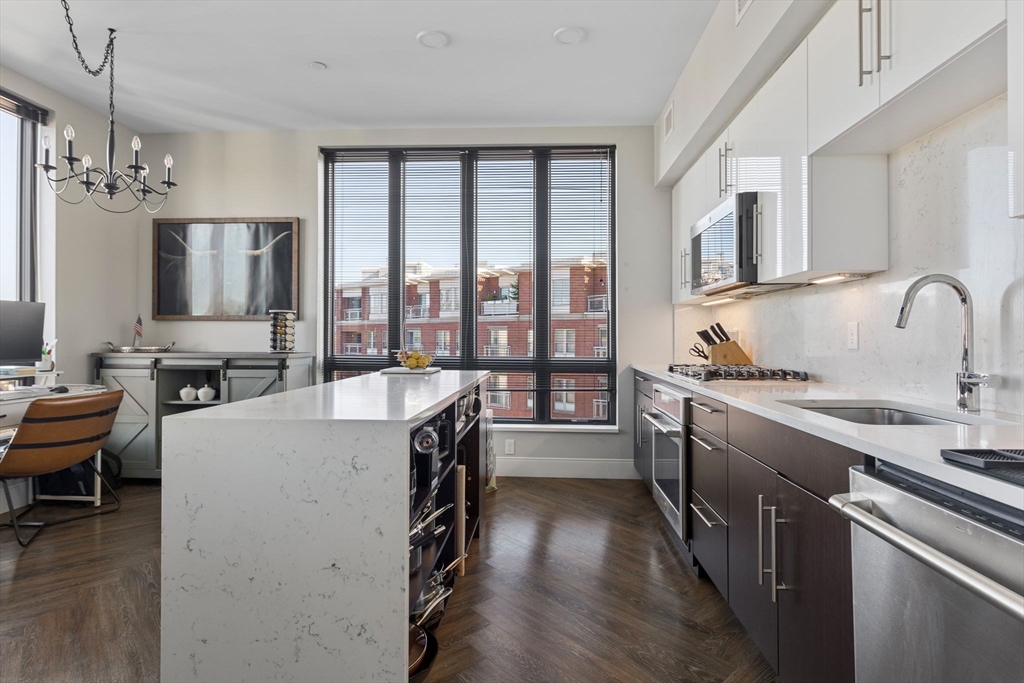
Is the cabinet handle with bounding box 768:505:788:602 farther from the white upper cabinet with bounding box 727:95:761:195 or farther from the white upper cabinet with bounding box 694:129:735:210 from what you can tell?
the white upper cabinet with bounding box 694:129:735:210

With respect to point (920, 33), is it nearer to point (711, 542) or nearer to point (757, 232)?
point (757, 232)

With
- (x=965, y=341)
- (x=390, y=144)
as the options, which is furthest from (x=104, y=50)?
(x=965, y=341)

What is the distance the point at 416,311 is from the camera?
4.38 m

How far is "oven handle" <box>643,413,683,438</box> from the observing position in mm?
2590

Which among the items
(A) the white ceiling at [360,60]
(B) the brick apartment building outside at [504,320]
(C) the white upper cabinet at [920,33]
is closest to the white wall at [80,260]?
(A) the white ceiling at [360,60]

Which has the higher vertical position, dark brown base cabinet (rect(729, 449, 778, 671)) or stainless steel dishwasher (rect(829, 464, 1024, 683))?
stainless steel dishwasher (rect(829, 464, 1024, 683))

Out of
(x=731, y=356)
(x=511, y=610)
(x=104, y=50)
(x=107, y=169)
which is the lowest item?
(x=511, y=610)

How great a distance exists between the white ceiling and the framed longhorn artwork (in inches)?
32.2

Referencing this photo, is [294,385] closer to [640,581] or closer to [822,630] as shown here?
[640,581]

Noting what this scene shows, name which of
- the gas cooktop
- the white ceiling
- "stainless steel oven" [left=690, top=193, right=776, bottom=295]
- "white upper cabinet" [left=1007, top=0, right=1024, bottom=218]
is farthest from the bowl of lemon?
"white upper cabinet" [left=1007, top=0, right=1024, bottom=218]

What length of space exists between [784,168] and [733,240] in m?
0.46

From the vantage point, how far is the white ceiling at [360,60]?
279cm

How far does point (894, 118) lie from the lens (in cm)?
165

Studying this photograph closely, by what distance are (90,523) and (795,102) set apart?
13.9 ft
